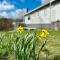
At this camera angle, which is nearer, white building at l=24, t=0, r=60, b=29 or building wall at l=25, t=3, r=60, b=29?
white building at l=24, t=0, r=60, b=29

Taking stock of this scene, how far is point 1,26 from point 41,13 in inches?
589

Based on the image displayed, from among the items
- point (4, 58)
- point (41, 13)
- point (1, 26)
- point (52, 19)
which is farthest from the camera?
point (41, 13)

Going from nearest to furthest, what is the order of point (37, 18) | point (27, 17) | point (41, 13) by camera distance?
point (41, 13), point (37, 18), point (27, 17)

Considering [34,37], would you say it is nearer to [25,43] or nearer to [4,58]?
[25,43]

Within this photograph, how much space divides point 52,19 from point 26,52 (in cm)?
3160

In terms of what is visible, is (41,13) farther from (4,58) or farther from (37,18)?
(4,58)

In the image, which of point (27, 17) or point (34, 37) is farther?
point (27, 17)

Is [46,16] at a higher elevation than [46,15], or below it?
below

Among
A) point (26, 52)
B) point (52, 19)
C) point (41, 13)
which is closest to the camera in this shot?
point (26, 52)

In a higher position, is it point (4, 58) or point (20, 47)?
point (20, 47)

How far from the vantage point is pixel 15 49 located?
4.14 metres

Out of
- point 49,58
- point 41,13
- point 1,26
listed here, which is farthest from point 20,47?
point 41,13

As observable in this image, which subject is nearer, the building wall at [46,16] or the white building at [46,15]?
the white building at [46,15]

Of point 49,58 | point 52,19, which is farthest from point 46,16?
point 49,58
